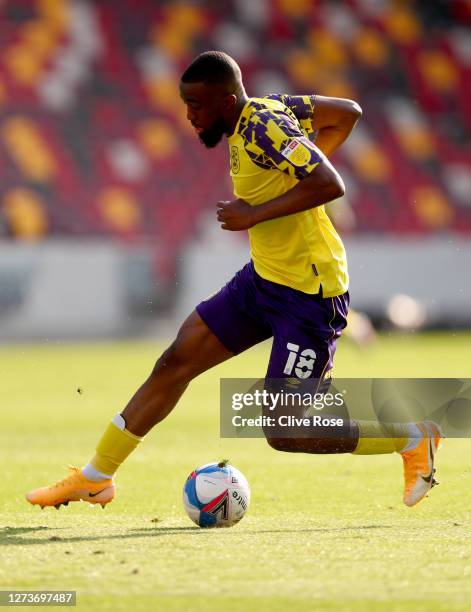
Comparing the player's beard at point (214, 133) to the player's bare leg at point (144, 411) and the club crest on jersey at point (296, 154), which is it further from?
the player's bare leg at point (144, 411)

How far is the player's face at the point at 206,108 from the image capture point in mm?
5633

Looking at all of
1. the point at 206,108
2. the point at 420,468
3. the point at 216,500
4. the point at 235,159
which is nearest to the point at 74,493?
the point at 216,500

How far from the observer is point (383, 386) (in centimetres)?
1285

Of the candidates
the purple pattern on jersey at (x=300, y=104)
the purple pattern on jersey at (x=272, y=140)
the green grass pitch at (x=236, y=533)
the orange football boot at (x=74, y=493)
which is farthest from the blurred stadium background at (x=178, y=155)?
the purple pattern on jersey at (x=272, y=140)

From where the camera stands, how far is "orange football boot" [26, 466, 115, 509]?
6.02 m

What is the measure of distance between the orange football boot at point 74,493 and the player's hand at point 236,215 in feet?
4.72

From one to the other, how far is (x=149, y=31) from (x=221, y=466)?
722 inches

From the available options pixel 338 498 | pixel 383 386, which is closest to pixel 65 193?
pixel 383 386

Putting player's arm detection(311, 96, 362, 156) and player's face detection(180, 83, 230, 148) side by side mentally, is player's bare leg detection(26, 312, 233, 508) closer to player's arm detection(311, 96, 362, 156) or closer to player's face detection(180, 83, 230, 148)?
player's face detection(180, 83, 230, 148)

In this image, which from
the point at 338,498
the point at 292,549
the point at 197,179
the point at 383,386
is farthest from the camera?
the point at 197,179

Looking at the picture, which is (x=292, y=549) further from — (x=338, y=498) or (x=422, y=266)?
(x=422, y=266)

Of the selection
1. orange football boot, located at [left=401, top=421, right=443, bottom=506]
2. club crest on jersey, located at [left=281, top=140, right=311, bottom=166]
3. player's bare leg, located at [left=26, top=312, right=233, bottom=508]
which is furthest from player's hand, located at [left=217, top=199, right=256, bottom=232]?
orange football boot, located at [left=401, top=421, right=443, bottom=506]

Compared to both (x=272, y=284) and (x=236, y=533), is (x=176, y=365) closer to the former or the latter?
(x=272, y=284)

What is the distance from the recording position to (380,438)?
5961mm
